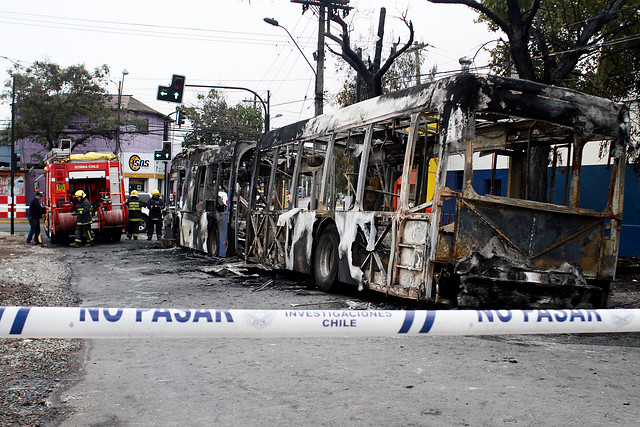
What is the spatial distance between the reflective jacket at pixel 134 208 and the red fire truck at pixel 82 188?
21cm

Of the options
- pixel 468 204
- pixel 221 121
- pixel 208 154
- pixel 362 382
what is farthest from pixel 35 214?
pixel 221 121

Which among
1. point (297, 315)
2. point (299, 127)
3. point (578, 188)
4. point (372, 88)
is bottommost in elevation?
point (297, 315)

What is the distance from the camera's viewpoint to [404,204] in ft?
25.0

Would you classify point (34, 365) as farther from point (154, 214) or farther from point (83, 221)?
point (154, 214)

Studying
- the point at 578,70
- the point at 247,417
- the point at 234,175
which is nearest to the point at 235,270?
the point at 234,175

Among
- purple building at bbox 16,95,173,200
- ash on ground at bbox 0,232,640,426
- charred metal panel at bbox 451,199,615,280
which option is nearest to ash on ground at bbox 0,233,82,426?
ash on ground at bbox 0,232,640,426

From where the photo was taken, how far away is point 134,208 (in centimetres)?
2117

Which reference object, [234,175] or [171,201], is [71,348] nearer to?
[234,175]

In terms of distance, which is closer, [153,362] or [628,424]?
[628,424]

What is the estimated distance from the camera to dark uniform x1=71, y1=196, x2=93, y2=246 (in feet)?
61.5

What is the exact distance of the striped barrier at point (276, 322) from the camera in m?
2.53

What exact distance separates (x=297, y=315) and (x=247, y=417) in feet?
4.30

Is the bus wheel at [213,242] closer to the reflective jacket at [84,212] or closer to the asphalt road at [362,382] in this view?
the reflective jacket at [84,212]

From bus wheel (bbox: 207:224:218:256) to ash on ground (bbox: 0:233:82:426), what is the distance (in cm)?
435
